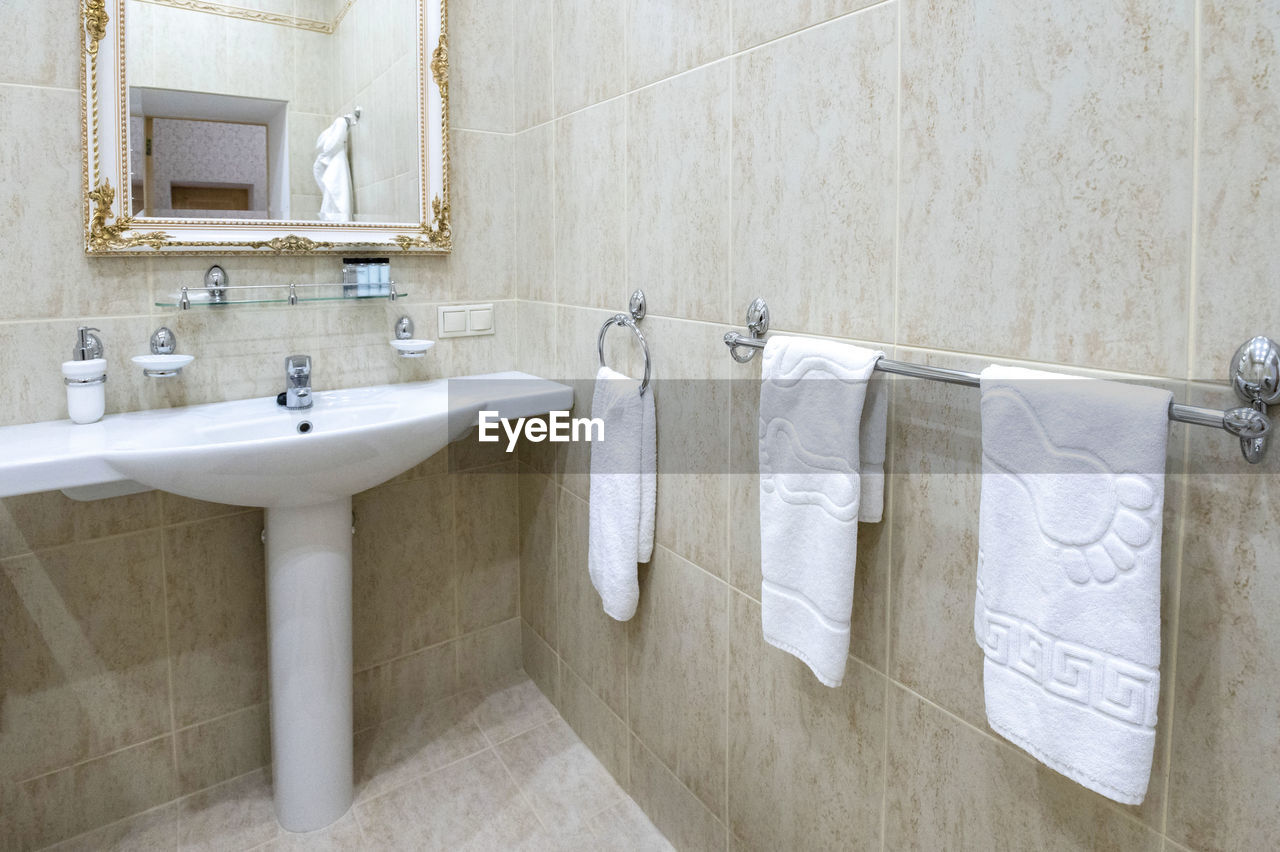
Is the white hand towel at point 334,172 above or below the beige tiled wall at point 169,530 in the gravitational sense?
above

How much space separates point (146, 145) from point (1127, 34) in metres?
1.59

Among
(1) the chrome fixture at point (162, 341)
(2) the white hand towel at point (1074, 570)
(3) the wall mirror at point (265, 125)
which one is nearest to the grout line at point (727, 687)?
(2) the white hand towel at point (1074, 570)

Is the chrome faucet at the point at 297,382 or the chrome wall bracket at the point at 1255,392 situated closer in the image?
the chrome wall bracket at the point at 1255,392

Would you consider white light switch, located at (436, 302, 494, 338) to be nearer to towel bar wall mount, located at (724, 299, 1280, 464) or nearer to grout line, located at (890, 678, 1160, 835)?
grout line, located at (890, 678, 1160, 835)

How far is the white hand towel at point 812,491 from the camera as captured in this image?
1044mm

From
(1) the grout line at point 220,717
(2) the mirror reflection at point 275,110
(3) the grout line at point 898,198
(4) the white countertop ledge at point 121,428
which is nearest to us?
(3) the grout line at point 898,198

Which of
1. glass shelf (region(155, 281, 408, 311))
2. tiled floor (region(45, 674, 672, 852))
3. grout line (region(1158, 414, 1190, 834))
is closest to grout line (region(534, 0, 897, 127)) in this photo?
glass shelf (region(155, 281, 408, 311))

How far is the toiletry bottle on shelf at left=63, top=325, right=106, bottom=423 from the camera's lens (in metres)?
1.41

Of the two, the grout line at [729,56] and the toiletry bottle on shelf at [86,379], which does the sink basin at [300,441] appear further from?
the grout line at [729,56]

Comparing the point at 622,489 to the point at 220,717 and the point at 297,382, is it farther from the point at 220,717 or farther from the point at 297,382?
the point at 220,717

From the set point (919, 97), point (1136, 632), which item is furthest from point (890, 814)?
point (919, 97)

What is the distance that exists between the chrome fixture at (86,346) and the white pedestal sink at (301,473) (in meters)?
0.12

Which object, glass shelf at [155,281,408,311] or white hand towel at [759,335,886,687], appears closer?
white hand towel at [759,335,886,687]

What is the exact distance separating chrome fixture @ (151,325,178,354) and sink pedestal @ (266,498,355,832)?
0.37m
